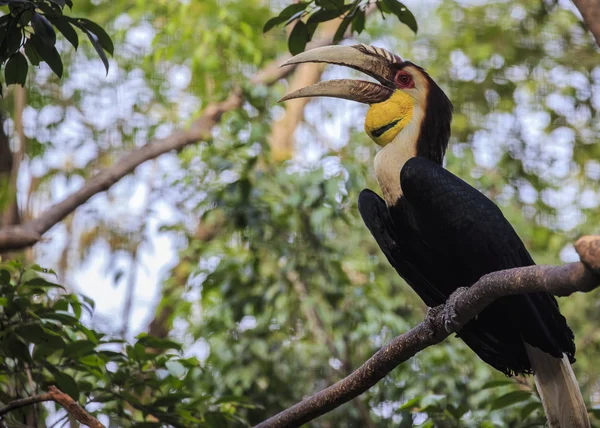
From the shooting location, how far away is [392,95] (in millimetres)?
3430

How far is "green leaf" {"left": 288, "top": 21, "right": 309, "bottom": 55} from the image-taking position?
3125mm

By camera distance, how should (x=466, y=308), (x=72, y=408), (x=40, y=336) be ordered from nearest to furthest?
(x=466, y=308) → (x=72, y=408) → (x=40, y=336)

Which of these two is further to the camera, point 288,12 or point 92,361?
point 92,361

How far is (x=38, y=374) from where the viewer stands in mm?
3225

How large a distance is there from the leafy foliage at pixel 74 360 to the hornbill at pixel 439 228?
0.94 m

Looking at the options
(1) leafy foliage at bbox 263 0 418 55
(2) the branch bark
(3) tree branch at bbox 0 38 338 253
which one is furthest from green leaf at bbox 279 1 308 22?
(3) tree branch at bbox 0 38 338 253

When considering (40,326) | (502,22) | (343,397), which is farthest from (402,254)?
(502,22)

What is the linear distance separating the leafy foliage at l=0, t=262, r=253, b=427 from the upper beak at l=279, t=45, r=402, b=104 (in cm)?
113

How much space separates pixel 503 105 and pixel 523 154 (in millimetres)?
920

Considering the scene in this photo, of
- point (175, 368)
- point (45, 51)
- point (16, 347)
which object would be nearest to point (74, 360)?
point (16, 347)

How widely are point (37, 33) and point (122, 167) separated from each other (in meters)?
2.78

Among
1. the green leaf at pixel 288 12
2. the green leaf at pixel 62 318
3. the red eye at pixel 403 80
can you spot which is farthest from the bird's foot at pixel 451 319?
the green leaf at pixel 62 318

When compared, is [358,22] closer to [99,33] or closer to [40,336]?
[99,33]

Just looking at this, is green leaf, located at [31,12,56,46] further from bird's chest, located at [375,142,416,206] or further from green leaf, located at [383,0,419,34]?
bird's chest, located at [375,142,416,206]
